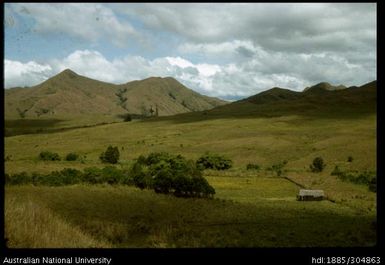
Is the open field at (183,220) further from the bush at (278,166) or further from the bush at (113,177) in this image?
the bush at (278,166)

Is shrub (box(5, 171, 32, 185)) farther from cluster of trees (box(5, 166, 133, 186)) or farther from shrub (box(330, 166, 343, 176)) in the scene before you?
shrub (box(330, 166, 343, 176))

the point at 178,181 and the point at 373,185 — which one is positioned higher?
the point at 178,181

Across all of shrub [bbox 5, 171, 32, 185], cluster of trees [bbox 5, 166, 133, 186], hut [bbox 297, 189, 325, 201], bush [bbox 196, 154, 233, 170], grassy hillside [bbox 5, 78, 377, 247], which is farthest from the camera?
bush [bbox 196, 154, 233, 170]

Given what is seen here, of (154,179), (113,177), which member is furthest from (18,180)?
(154,179)

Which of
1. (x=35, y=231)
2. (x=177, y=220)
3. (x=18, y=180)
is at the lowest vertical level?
(x=177, y=220)

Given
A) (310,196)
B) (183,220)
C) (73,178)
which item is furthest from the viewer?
(73,178)

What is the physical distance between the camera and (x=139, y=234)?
29344 mm

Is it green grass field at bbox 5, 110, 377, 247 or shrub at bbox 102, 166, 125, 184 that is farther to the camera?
shrub at bbox 102, 166, 125, 184

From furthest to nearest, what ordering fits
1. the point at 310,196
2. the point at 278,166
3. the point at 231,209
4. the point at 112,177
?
the point at 278,166 < the point at 112,177 < the point at 310,196 < the point at 231,209

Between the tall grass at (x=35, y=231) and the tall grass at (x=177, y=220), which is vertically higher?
the tall grass at (x=35, y=231)

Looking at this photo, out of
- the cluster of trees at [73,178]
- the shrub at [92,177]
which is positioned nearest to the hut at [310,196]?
the cluster of trees at [73,178]

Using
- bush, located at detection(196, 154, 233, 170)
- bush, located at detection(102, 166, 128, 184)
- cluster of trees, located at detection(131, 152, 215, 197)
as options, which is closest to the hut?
cluster of trees, located at detection(131, 152, 215, 197)

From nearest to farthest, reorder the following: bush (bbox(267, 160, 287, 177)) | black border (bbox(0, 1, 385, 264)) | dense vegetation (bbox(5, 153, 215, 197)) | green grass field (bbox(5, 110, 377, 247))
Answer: black border (bbox(0, 1, 385, 264)) < green grass field (bbox(5, 110, 377, 247)) < dense vegetation (bbox(5, 153, 215, 197)) < bush (bbox(267, 160, 287, 177))

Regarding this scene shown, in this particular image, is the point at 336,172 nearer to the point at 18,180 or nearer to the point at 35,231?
the point at 18,180
